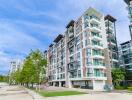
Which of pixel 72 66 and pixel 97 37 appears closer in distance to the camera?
pixel 97 37

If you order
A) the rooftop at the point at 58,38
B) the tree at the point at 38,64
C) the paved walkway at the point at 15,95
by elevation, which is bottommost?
the paved walkway at the point at 15,95

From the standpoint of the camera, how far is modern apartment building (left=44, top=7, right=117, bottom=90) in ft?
196

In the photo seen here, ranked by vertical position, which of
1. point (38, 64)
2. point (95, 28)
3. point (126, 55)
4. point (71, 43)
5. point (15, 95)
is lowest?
point (15, 95)

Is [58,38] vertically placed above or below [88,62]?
above

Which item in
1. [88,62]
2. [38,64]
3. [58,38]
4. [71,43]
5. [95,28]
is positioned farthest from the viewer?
[58,38]

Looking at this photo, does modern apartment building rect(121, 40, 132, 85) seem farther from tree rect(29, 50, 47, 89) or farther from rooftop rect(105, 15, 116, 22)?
tree rect(29, 50, 47, 89)

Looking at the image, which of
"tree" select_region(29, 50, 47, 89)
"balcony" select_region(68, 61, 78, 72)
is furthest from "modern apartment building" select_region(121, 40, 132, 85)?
"tree" select_region(29, 50, 47, 89)

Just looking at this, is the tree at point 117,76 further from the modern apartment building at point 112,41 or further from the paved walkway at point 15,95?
the paved walkway at point 15,95

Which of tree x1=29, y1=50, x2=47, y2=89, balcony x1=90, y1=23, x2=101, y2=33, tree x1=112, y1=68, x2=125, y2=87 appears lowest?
tree x1=112, y1=68, x2=125, y2=87

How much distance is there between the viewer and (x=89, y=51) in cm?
6059

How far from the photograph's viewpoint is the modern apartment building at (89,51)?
5969 centimetres

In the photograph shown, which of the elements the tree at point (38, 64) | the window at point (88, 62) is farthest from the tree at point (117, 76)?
the tree at point (38, 64)

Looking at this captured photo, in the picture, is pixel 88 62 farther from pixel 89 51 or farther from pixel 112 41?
pixel 112 41

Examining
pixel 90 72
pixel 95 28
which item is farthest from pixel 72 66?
pixel 95 28
